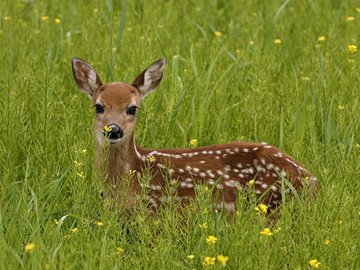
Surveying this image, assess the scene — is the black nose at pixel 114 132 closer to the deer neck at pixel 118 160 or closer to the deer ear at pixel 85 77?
the deer neck at pixel 118 160

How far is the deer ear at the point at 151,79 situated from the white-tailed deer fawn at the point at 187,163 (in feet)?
0.55

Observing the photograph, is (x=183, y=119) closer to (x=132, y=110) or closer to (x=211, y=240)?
(x=132, y=110)

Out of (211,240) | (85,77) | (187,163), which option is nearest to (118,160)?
(187,163)

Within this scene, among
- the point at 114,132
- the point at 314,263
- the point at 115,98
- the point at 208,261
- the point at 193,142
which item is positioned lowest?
the point at 193,142

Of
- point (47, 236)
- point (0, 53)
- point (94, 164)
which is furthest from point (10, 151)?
point (0, 53)

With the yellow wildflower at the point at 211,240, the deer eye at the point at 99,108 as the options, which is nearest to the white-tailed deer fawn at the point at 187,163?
the deer eye at the point at 99,108

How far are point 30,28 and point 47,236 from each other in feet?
14.9

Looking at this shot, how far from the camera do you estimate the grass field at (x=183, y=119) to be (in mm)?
5316

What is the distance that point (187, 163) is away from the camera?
21.6 feet

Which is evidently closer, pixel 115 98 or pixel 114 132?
pixel 114 132

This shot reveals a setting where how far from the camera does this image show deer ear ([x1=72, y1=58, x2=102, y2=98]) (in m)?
6.82

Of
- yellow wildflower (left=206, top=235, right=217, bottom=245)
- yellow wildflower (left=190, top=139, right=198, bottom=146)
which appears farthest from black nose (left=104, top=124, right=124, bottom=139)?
yellow wildflower (left=206, top=235, right=217, bottom=245)

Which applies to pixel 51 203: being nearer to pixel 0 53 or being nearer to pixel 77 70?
pixel 77 70

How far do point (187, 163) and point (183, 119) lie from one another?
3.06 feet
